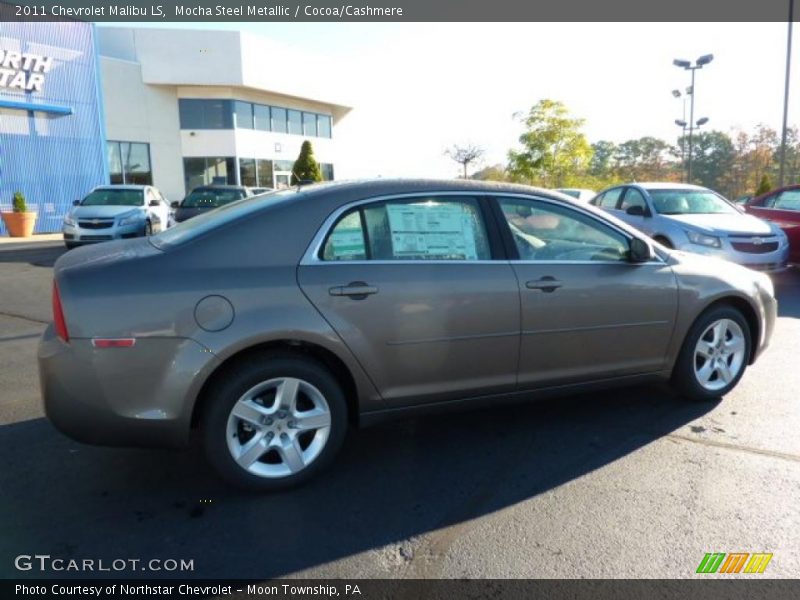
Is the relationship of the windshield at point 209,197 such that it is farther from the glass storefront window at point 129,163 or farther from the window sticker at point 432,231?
the glass storefront window at point 129,163

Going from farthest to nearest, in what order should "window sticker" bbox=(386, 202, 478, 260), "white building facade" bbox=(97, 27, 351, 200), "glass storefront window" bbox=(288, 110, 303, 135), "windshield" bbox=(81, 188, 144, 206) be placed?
"glass storefront window" bbox=(288, 110, 303, 135)
"white building facade" bbox=(97, 27, 351, 200)
"windshield" bbox=(81, 188, 144, 206)
"window sticker" bbox=(386, 202, 478, 260)

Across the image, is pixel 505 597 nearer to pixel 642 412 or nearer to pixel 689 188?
pixel 642 412

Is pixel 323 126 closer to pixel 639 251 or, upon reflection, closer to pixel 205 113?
pixel 205 113

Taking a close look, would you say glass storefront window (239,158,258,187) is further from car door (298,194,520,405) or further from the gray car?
car door (298,194,520,405)

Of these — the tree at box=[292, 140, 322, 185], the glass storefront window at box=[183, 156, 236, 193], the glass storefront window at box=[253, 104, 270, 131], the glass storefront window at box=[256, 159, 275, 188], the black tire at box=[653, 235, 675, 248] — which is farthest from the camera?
the glass storefront window at box=[256, 159, 275, 188]

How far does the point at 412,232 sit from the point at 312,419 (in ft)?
3.87

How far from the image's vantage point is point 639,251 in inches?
143

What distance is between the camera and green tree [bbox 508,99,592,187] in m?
32.0

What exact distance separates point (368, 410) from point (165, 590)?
128cm

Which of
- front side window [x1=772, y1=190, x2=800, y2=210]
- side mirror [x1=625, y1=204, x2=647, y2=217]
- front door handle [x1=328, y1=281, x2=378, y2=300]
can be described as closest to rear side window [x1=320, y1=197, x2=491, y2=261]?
front door handle [x1=328, y1=281, x2=378, y2=300]

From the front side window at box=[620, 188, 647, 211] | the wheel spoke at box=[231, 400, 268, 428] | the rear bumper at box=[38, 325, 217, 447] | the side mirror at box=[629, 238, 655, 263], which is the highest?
the front side window at box=[620, 188, 647, 211]

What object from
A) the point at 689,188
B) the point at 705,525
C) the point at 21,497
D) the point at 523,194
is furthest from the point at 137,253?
the point at 689,188

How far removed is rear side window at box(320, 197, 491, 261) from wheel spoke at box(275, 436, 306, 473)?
98cm

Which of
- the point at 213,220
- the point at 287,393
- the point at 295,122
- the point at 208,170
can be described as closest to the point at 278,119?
the point at 295,122
